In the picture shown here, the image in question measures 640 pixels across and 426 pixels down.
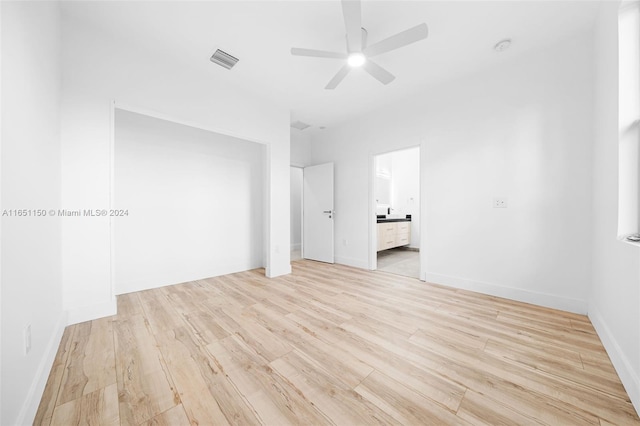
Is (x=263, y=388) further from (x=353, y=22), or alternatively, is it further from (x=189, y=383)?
(x=353, y=22)

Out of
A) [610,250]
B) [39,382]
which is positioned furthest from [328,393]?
[610,250]

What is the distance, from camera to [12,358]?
3.08 feet

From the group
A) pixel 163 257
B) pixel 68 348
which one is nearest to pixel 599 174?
pixel 68 348

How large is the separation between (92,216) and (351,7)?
8.93 ft

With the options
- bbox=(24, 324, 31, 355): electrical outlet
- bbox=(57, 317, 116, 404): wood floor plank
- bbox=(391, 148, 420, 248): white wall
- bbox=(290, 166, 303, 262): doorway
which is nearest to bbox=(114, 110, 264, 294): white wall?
bbox=(57, 317, 116, 404): wood floor plank

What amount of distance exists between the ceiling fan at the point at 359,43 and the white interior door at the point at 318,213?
7.49 feet

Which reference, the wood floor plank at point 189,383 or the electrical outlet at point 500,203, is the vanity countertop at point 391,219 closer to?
the electrical outlet at point 500,203

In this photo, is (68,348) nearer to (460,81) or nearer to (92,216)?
(92,216)

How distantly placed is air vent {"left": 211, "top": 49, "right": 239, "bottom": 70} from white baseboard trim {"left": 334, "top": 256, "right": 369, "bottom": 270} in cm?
336

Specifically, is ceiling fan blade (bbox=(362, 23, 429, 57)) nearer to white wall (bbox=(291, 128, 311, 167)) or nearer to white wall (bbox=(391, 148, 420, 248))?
white wall (bbox=(291, 128, 311, 167))

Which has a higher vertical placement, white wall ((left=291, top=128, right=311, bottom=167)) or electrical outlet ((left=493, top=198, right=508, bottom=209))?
white wall ((left=291, top=128, right=311, bottom=167))

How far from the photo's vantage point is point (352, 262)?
4133 millimetres

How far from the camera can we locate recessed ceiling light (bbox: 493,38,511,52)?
2.20 meters

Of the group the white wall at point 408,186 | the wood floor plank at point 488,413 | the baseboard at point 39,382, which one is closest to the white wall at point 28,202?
the baseboard at point 39,382
